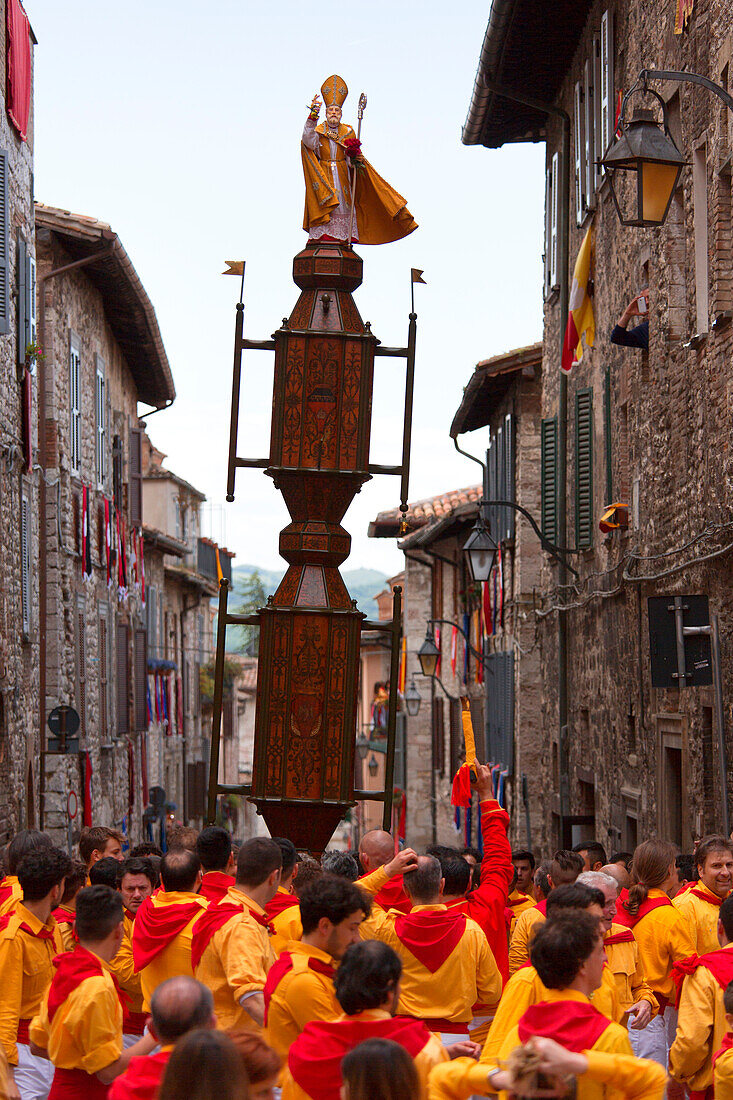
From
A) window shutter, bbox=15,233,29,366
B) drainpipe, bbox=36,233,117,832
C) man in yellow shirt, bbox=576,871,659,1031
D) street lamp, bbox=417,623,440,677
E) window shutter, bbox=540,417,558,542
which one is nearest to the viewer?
man in yellow shirt, bbox=576,871,659,1031

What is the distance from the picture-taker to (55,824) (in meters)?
19.2

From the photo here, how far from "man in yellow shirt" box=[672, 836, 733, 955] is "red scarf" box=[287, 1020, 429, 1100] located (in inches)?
118

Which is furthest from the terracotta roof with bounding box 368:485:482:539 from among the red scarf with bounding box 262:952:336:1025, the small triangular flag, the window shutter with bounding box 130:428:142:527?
the red scarf with bounding box 262:952:336:1025

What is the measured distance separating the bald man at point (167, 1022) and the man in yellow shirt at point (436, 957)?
2.13 metres

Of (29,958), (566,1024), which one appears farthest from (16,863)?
(566,1024)

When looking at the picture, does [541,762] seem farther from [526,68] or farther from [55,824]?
[526,68]

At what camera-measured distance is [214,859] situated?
639 centimetres

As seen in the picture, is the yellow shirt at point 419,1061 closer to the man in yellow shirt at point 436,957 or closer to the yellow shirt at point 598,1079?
the yellow shirt at point 598,1079

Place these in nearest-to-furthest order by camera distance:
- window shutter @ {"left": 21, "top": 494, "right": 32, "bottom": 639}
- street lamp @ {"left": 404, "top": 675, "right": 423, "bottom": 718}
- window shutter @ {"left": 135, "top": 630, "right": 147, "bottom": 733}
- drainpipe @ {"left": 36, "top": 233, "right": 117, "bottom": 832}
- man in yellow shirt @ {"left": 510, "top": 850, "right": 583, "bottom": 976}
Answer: man in yellow shirt @ {"left": 510, "top": 850, "right": 583, "bottom": 976} < window shutter @ {"left": 21, "top": 494, "right": 32, "bottom": 639} < drainpipe @ {"left": 36, "top": 233, "right": 117, "bottom": 832} < window shutter @ {"left": 135, "top": 630, "right": 147, "bottom": 733} < street lamp @ {"left": 404, "top": 675, "right": 423, "bottom": 718}

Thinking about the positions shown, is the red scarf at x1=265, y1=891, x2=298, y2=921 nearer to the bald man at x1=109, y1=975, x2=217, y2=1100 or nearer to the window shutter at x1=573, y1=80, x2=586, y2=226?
the bald man at x1=109, y1=975, x2=217, y2=1100

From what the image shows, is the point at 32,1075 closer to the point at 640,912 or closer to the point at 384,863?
the point at 384,863

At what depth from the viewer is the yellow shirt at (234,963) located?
17.2ft

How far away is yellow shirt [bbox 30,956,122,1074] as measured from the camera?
471 cm

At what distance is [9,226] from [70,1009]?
11674 mm
